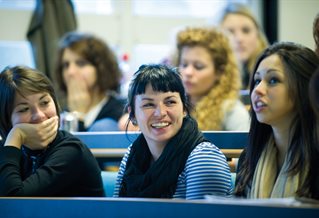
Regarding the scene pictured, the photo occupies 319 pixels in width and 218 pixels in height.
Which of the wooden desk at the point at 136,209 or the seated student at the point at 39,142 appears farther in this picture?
the seated student at the point at 39,142

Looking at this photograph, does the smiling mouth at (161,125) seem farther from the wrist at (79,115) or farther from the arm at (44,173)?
the wrist at (79,115)

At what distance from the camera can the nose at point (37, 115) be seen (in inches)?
76.3

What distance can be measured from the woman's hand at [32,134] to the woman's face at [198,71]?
3.19ft

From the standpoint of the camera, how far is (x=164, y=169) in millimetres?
1752

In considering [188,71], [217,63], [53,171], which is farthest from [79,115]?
[53,171]

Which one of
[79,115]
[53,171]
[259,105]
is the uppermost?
[259,105]

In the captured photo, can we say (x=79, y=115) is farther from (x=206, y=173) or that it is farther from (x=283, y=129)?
(x=283, y=129)

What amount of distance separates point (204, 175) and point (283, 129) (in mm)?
260

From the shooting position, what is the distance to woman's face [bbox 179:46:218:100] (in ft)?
9.07

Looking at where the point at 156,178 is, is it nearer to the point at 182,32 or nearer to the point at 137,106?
the point at 137,106

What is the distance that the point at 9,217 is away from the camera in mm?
1500

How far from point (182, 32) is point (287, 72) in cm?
126

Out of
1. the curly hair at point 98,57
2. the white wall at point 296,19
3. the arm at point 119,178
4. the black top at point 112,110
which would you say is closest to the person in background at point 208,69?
the black top at point 112,110

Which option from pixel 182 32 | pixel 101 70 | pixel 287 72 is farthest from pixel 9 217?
pixel 101 70
